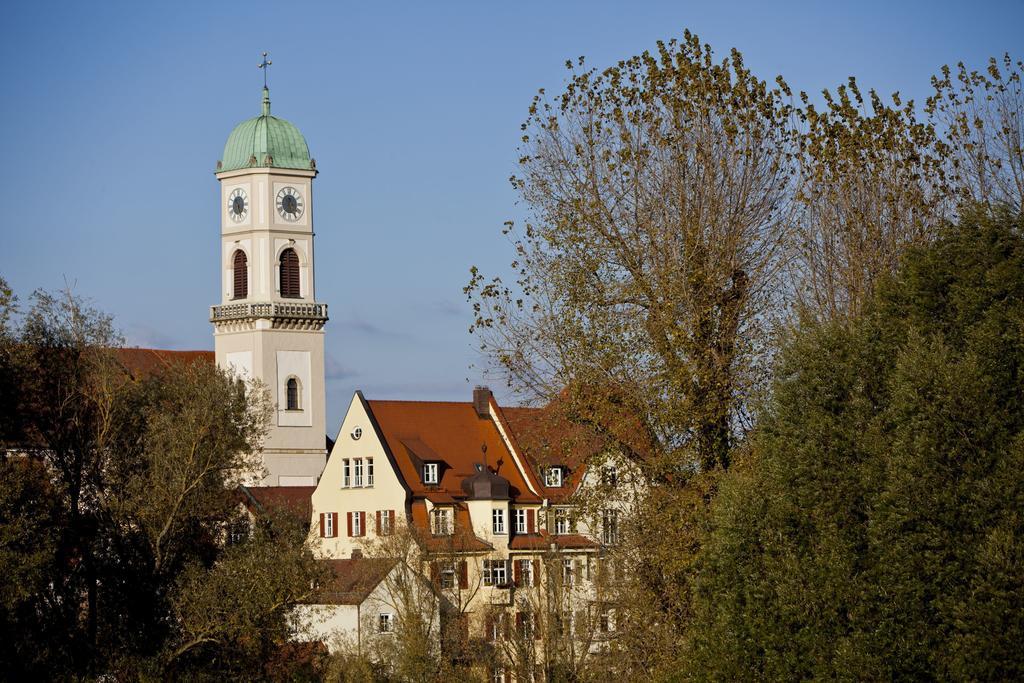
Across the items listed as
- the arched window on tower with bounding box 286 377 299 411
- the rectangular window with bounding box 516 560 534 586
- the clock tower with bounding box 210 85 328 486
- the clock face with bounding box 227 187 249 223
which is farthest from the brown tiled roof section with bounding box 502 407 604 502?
the clock face with bounding box 227 187 249 223

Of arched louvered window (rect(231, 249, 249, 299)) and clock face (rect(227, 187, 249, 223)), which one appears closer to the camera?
arched louvered window (rect(231, 249, 249, 299))

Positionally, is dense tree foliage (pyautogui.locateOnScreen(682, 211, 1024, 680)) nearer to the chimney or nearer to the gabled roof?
the gabled roof

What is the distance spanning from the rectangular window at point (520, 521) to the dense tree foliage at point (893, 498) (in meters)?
48.3

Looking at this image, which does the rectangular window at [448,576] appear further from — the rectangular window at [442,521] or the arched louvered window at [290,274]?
the arched louvered window at [290,274]

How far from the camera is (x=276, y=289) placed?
108438 millimetres

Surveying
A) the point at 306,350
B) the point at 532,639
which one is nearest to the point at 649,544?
the point at 532,639

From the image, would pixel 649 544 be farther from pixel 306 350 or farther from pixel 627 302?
pixel 306 350

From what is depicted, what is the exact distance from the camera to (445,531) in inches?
3000

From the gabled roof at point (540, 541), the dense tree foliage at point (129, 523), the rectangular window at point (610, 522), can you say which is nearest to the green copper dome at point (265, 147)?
the gabled roof at point (540, 541)

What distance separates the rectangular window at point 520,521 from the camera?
79125 millimetres

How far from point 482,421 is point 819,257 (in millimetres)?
51264

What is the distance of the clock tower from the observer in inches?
4168

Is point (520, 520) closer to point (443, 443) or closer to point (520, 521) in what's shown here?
point (520, 521)

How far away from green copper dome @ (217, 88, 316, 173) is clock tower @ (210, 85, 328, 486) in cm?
7
